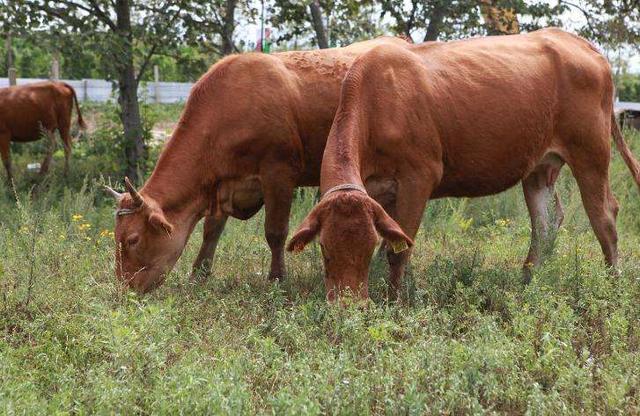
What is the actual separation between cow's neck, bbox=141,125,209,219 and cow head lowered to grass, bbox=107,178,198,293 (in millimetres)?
142

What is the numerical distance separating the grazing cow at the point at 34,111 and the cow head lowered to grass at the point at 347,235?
30.3 feet

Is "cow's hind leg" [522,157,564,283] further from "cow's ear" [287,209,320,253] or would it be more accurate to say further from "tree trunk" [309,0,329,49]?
"tree trunk" [309,0,329,49]

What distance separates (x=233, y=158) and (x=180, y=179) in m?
0.43

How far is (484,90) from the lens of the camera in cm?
683

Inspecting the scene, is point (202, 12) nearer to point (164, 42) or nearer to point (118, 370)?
point (164, 42)

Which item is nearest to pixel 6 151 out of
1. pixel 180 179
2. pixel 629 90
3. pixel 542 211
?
pixel 180 179

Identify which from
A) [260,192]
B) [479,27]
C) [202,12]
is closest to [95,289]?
[260,192]

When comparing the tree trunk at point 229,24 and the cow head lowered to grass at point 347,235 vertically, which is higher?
the tree trunk at point 229,24

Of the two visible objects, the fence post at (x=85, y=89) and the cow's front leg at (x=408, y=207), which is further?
the fence post at (x=85, y=89)

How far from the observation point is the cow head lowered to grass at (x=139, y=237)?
6332 millimetres

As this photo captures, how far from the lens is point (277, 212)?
22.7 feet

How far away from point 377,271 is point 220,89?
6.17 ft

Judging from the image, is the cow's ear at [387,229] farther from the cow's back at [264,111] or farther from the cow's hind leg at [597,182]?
the cow's hind leg at [597,182]

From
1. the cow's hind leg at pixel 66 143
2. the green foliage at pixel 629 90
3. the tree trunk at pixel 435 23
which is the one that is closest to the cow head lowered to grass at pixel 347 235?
the tree trunk at pixel 435 23
